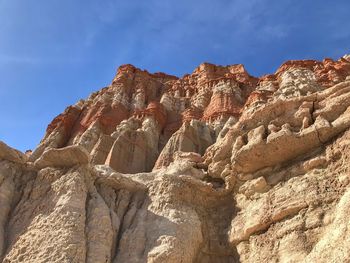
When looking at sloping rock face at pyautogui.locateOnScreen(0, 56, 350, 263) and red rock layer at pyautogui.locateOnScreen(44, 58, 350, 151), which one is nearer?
sloping rock face at pyautogui.locateOnScreen(0, 56, 350, 263)

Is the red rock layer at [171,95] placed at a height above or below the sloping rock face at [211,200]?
above

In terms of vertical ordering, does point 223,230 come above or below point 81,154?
below

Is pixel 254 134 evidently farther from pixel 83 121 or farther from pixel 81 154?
pixel 83 121

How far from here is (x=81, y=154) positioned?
43.8 ft

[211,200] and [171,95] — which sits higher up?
Answer: [171,95]

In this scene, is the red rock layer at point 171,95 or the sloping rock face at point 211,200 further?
the red rock layer at point 171,95

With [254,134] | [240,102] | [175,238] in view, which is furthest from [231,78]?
[175,238]

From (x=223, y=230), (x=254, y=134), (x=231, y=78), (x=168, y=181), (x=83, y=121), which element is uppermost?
(x=231, y=78)

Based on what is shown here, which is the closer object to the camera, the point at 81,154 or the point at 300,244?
the point at 300,244

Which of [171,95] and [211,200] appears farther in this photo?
[171,95]

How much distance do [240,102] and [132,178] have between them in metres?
25.9

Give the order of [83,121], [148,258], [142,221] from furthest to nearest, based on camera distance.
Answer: [83,121]
[142,221]
[148,258]

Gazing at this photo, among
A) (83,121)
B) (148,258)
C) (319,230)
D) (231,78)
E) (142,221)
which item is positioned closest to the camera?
(319,230)

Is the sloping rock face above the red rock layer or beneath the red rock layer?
beneath
